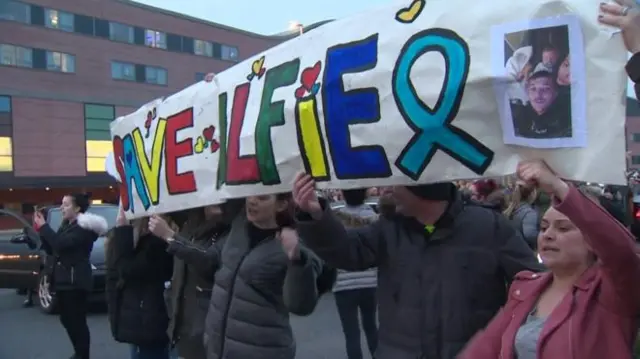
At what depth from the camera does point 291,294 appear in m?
3.44

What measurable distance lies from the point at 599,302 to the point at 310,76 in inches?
58.9

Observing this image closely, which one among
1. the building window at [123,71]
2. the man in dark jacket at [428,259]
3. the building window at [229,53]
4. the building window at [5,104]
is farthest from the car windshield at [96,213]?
the building window at [229,53]

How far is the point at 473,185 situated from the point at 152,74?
43667mm

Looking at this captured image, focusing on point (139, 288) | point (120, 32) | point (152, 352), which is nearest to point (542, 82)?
point (139, 288)

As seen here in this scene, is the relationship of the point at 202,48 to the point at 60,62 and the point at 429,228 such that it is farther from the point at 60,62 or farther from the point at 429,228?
the point at 429,228

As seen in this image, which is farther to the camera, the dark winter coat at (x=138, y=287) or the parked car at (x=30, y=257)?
the parked car at (x=30, y=257)

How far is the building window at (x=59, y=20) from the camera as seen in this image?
1682 inches

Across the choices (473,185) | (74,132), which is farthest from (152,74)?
(473,185)

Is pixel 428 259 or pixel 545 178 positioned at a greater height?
pixel 545 178

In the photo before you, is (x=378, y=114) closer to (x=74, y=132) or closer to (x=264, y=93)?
(x=264, y=93)

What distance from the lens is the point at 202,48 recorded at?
172 ft

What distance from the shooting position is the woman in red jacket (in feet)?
7.50

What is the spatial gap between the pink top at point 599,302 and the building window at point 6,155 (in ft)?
140

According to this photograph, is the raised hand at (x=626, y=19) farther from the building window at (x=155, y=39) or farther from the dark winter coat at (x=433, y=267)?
the building window at (x=155, y=39)
